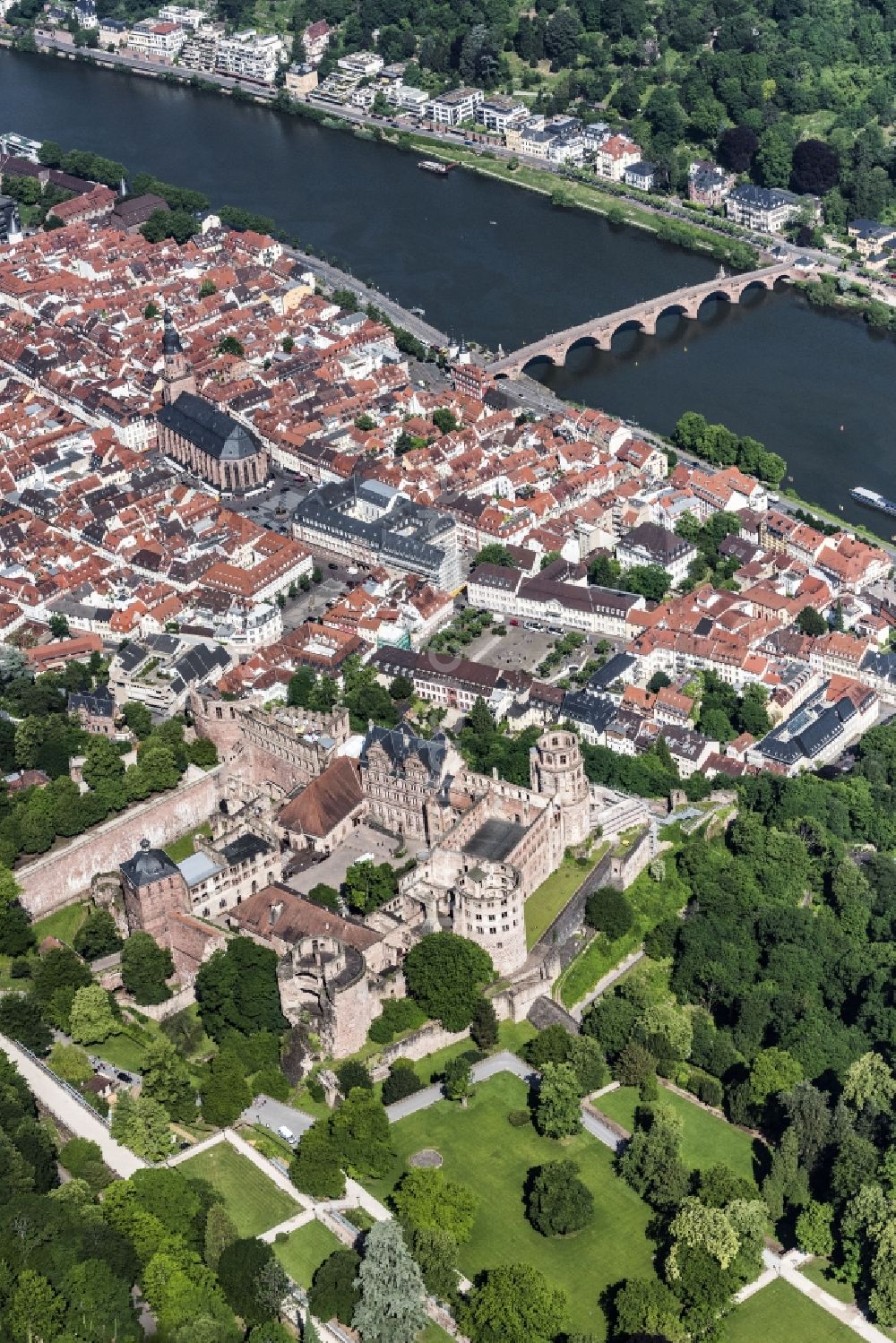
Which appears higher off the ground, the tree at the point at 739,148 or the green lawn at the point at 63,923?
the tree at the point at 739,148

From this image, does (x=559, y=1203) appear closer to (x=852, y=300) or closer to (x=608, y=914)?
(x=608, y=914)

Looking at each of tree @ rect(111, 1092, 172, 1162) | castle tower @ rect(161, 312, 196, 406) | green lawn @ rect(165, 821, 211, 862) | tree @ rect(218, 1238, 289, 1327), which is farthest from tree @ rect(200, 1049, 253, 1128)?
castle tower @ rect(161, 312, 196, 406)

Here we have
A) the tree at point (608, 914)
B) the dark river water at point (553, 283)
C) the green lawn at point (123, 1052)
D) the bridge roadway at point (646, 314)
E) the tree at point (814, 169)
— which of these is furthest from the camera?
the tree at point (814, 169)

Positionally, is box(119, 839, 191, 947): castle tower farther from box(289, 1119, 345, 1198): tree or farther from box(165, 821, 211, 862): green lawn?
box(289, 1119, 345, 1198): tree

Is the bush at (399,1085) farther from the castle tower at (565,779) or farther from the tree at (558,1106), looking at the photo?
the castle tower at (565,779)

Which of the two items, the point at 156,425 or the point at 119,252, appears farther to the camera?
the point at 119,252

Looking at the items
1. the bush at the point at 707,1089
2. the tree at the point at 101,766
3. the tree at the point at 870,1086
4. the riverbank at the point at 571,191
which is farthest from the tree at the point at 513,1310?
the riverbank at the point at 571,191

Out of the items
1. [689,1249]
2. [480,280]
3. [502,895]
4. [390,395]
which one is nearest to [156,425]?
[390,395]

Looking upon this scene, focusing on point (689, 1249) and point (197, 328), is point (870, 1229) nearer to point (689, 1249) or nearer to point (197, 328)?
point (689, 1249)
